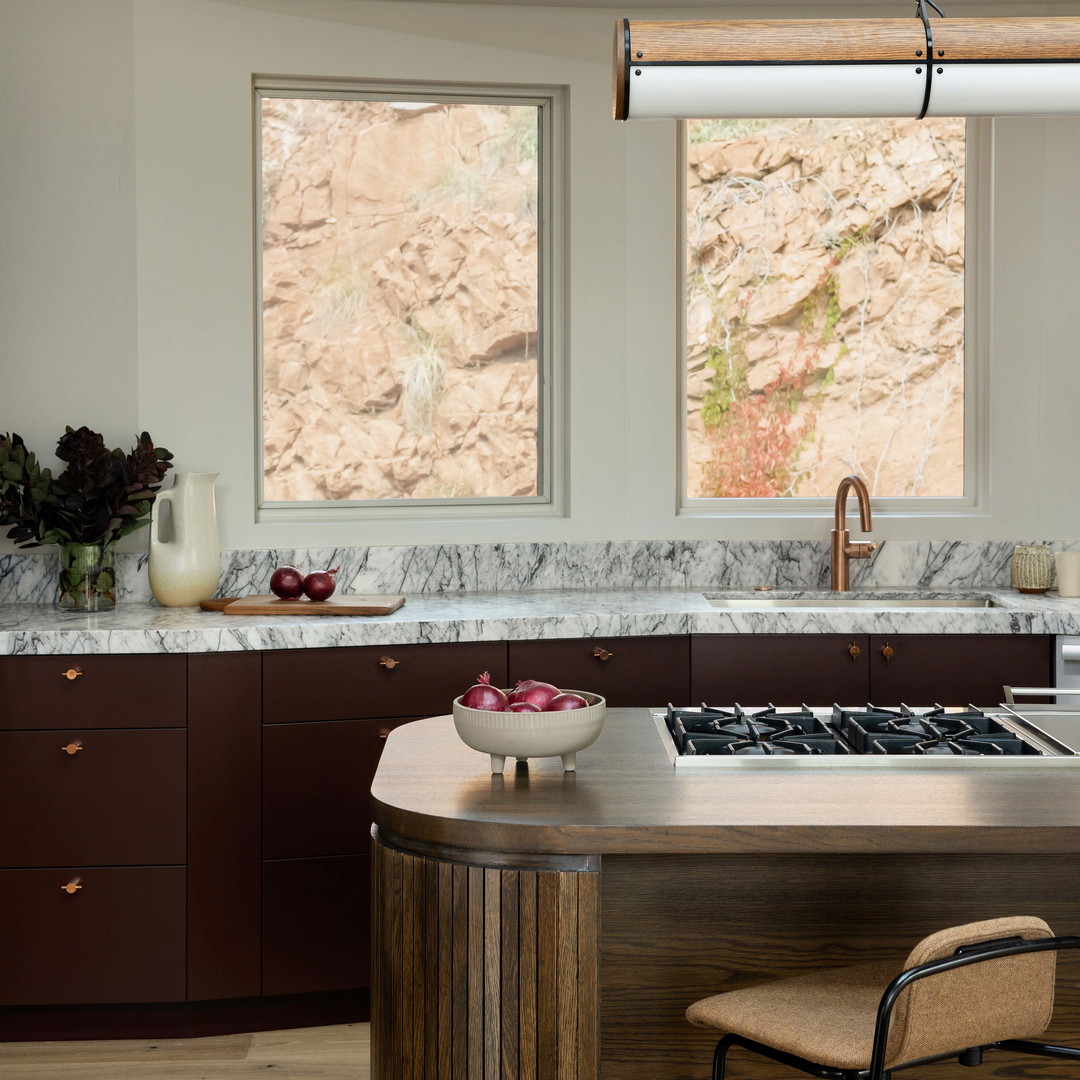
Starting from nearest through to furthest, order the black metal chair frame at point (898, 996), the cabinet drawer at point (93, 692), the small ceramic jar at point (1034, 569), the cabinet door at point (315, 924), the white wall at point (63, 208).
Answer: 1. the black metal chair frame at point (898, 996)
2. the cabinet drawer at point (93, 692)
3. the cabinet door at point (315, 924)
4. the white wall at point (63, 208)
5. the small ceramic jar at point (1034, 569)

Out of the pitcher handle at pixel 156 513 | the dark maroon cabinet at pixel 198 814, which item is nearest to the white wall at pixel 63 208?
the pitcher handle at pixel 156 513

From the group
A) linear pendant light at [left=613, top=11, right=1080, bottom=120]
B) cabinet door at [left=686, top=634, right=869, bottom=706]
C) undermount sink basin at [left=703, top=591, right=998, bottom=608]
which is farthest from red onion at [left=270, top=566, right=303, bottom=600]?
linear pendant light at [left=613, top=11, right=1080, bottom=120]

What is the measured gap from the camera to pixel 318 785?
318cm

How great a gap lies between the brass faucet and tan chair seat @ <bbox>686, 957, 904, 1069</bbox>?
2.07 m

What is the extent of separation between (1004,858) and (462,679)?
1589 mm

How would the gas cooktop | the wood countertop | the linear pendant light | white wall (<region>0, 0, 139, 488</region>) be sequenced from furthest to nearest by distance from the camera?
white wall (<region>0, 0, 139, 488</region>)
the gas cooktop
the linear pendant light
the wood countertop

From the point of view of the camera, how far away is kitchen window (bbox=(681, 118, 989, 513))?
4.02m

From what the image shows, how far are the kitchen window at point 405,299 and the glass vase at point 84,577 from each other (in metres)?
0.54

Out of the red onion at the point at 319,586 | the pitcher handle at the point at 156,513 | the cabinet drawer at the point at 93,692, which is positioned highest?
the pitcher handle at the point at 156,513

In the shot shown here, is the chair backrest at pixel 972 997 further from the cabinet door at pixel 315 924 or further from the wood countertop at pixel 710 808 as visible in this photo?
the cabinet door at pixel 315 924

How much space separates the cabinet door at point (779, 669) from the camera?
3381 millimetres

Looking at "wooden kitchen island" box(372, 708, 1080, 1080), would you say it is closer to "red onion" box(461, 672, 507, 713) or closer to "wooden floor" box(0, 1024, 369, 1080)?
"red onion" box(461, 672, 507, 713)

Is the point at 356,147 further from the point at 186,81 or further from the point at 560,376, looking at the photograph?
the point at 560,376

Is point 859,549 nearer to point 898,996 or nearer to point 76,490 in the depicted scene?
point 76,490
